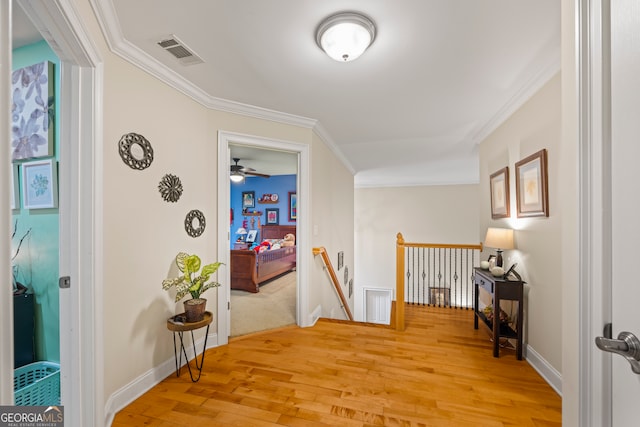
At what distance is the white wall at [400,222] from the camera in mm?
7332

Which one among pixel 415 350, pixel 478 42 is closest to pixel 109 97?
pixel 478 42

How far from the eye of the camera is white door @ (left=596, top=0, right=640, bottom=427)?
0.62m

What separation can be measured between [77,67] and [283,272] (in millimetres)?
5221

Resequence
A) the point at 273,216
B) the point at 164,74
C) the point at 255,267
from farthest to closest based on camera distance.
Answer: the point at 273,216 < the point at 255,267 < the point at 164,74

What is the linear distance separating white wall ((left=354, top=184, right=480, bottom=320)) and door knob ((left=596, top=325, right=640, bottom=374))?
722cm

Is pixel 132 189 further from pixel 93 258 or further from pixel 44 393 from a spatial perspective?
pixel 44 393

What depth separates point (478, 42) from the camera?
1689 mm

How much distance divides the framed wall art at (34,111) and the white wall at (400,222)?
23.8 feet

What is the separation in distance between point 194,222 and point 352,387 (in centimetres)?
187

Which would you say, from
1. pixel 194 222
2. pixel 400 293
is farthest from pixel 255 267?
pixel 400 293

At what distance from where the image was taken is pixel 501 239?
2.55m

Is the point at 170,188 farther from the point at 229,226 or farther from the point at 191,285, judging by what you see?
the point at 191,285

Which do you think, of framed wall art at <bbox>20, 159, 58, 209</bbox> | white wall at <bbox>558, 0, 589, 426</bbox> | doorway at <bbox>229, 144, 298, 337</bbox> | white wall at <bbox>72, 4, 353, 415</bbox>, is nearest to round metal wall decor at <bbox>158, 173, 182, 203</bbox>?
white wall at <bbox>72, 4, 353, 415</bbox>

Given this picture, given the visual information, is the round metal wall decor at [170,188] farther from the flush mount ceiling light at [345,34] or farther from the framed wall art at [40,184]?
the flush mount ceiling light at [345,34]
